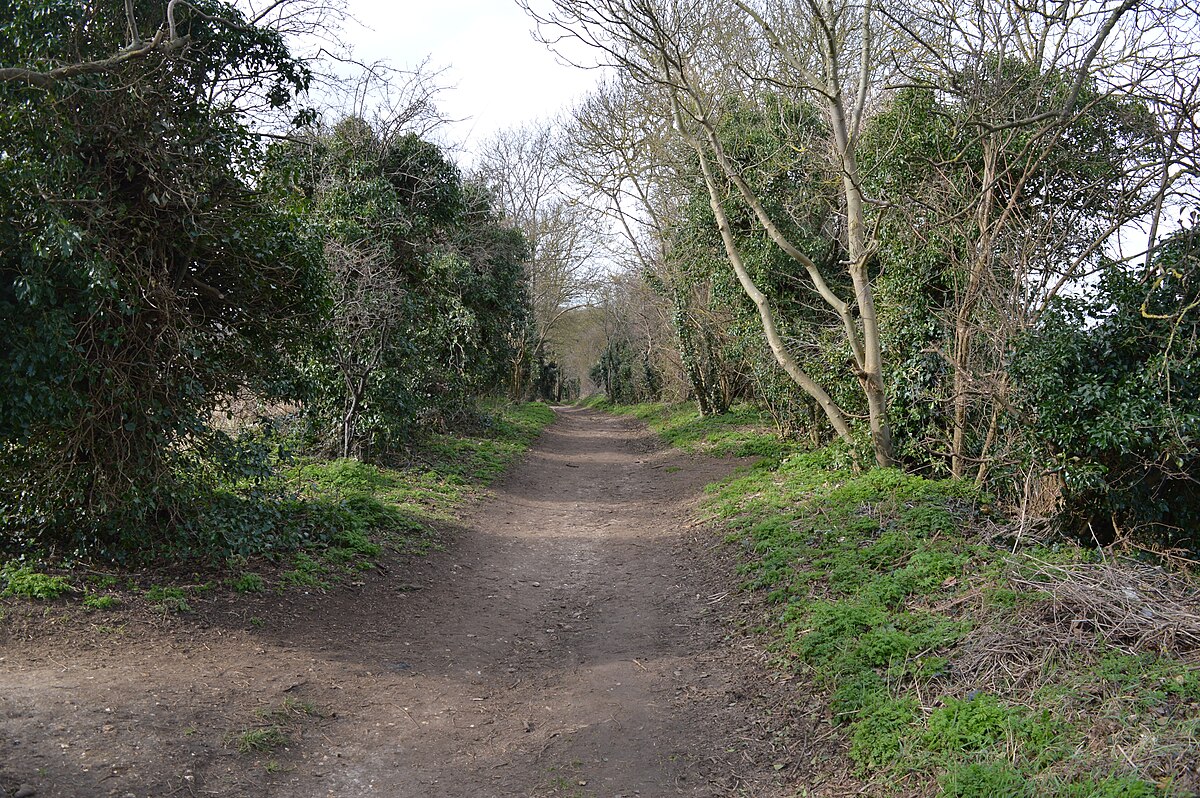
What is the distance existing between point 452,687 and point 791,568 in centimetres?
369

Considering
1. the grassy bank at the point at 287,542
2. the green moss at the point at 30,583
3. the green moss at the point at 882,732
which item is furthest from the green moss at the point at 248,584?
the green moss at the point at 882,732

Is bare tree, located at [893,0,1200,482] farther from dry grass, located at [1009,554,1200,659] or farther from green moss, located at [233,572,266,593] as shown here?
green moss, located at [233,572,266,593]

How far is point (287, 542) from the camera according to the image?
8227 mm

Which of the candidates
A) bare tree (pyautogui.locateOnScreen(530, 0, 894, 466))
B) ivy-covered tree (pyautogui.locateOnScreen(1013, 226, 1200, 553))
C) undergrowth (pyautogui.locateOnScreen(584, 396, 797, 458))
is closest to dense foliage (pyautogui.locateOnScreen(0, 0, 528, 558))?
bare tree (pyautogui.locateOnScreen(530, 0, 894, 466))

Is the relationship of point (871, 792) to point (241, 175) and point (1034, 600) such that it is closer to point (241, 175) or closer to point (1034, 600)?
point (1034, 600)

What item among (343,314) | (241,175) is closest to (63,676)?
(241,175)

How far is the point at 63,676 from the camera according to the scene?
5020 millimetres

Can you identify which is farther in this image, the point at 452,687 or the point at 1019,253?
the point at 1019,253

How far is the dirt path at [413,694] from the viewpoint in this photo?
4.36m

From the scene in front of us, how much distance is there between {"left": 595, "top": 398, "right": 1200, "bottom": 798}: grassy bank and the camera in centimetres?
374

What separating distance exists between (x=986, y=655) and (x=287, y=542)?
6751 millimetres

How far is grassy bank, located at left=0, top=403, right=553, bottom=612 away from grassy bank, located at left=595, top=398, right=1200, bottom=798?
4445mm

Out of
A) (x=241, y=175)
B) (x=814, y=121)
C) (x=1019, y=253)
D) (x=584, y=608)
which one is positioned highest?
(x=814, y=121)

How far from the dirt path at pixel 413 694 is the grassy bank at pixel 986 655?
2.44 feet
